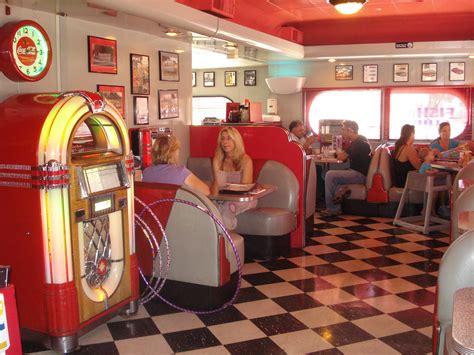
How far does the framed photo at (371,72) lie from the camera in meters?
10.3

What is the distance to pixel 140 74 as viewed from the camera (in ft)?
21.2

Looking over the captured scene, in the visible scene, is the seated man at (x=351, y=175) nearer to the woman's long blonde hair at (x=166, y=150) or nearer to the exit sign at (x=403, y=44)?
the exit sign at (x=403, y=44)

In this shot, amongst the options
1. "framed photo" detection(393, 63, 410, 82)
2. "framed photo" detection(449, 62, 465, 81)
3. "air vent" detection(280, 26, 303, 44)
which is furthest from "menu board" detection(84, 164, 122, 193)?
"framed photo" detection(449, 62, 465, 81)

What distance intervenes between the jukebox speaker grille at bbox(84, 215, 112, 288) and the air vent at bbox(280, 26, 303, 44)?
6.01 metres

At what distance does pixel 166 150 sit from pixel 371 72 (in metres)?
6.52

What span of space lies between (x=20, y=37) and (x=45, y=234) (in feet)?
5.58

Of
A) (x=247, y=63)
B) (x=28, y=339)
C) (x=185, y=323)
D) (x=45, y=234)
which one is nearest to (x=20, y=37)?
(x=45, y=234)

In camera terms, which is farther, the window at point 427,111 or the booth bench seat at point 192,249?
the window at point 427,111

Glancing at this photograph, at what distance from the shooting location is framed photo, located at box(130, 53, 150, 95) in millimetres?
6312

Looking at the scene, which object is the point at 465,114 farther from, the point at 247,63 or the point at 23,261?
the point at 23,261

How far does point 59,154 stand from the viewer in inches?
142

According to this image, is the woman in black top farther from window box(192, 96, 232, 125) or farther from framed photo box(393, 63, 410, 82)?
window box(192, 96, 232, 125)

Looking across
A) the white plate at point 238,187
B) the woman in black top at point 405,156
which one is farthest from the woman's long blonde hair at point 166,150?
the woman in black top at point 405,156

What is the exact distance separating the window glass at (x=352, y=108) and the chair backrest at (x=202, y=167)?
A: 14.7 feet
